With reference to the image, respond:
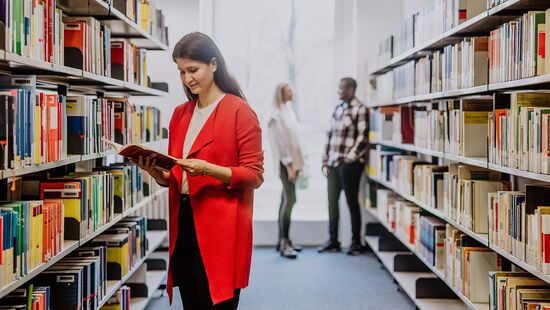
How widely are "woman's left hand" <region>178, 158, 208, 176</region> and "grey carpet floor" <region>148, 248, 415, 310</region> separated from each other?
222cm

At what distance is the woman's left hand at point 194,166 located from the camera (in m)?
2.26

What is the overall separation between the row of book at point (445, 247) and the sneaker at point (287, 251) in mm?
919

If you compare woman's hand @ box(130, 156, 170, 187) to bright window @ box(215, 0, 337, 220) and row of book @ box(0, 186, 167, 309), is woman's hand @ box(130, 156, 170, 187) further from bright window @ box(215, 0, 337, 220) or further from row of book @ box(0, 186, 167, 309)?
bright window @ box(215, 0, 337, 220)

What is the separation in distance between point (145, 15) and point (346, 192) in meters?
2.64

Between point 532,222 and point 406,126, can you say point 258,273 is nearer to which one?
point 406,126

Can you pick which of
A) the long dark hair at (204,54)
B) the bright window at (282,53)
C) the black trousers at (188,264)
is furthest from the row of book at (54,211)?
the bright window at (282,53)

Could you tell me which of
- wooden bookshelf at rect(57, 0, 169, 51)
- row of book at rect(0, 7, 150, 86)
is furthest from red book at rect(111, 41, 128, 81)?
wooden bookshelf at rect(57, 0, 169, 51)

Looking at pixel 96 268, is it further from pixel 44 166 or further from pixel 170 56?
pixel 170 56

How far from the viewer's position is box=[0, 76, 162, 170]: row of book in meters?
2.00

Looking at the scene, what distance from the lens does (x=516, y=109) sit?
8.49 feet

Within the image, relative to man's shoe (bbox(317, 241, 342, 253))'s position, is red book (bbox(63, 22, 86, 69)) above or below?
above

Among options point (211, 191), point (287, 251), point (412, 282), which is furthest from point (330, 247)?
point (211, 191)

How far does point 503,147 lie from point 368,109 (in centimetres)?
338

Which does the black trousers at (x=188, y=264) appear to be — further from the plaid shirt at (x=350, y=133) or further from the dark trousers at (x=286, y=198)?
the plaid shirt at (x=350, y=133)
